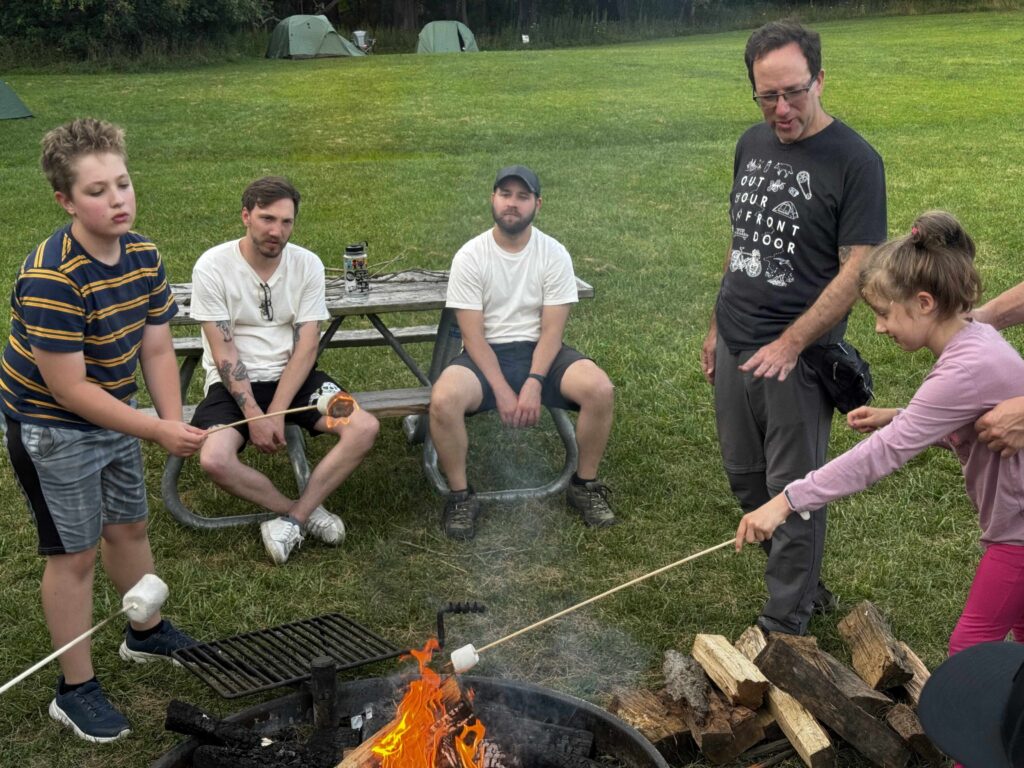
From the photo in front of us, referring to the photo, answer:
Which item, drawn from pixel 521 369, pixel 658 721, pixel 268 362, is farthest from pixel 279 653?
A: pixel 521 369

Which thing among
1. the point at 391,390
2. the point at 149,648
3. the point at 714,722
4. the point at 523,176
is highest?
the point at 523,176

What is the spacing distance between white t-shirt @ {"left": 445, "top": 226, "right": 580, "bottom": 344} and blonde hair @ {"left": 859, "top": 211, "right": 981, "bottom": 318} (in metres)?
2.21

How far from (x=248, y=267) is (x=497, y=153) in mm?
9621

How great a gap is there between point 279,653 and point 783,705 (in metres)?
1.57

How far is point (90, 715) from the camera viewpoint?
321 cm

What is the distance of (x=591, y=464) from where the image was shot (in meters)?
4.67

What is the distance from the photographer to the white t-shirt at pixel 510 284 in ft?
15.4

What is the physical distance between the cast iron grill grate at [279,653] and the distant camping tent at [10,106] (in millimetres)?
15924

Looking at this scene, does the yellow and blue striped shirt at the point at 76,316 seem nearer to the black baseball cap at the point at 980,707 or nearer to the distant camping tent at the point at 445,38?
the black baseball cap at the point at 980,707

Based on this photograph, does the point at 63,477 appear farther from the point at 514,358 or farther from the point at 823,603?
the point at 823,603

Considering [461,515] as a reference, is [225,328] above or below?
above

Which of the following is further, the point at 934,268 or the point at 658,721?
the point at 658,721

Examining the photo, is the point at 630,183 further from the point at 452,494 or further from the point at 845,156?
the point at 845,156

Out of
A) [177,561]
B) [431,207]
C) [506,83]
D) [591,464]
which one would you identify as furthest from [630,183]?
[506,83]
